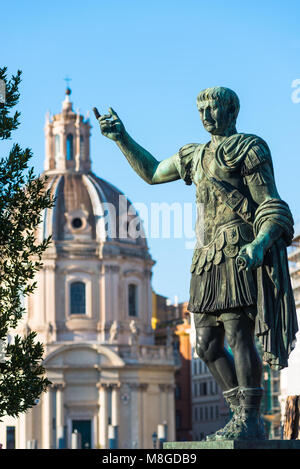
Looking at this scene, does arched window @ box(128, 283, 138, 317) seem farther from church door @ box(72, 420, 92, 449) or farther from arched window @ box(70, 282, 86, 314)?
church door @ box(72, 420, 92, 449)

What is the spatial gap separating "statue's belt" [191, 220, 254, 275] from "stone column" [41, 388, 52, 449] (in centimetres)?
7382

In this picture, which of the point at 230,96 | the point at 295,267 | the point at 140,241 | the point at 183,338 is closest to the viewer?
the point at 230,96

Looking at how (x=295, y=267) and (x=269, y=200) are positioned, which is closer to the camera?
(x=269, y=200)

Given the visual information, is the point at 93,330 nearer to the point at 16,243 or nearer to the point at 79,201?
the point at 79,201

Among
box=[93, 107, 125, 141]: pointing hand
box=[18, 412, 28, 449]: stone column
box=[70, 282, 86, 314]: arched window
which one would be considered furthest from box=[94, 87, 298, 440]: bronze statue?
box=[70, 282, 86, 314]: arched window

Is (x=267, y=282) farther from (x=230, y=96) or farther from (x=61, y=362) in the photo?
(x=61, y=362)

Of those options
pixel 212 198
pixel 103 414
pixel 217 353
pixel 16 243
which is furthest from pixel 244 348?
pixel 103 414

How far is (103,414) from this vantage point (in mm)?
82750

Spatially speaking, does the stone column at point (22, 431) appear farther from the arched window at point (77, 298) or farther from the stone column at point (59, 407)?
the arched window at point (77, 298)

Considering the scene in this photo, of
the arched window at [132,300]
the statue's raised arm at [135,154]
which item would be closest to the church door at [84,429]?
the arched window at [132,300]

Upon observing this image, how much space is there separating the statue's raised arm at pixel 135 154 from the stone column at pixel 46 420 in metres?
73.3

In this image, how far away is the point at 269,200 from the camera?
7430 millimetres
